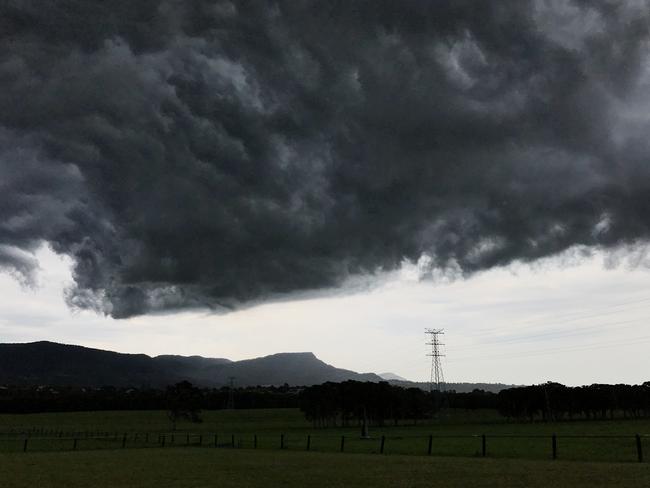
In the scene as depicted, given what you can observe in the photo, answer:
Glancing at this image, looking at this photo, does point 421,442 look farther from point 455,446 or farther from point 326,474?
point 326,474

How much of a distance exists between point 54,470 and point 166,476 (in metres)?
9.46

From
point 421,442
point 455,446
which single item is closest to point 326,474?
point 455,446

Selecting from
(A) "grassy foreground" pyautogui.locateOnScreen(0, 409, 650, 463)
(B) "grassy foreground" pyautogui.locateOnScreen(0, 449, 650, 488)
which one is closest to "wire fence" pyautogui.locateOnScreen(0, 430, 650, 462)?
(A) "grassy foreground" pyautogui.locateOnScreen(0, 409, 650, 463)

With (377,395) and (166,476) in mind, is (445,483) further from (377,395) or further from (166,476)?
(377,395)

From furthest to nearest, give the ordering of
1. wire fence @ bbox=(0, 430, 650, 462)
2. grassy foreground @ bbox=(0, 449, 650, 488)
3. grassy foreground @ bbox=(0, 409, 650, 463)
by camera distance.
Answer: grassy foreground @ bbox=(0, 409, 650, 463) → wire fence @ bbox=(0, 430, 650, 462) → grassy foreground @ bbox=(0, 449, 650, 488)

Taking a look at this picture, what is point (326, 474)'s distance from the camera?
30.8 metres

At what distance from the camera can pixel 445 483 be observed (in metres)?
26.0

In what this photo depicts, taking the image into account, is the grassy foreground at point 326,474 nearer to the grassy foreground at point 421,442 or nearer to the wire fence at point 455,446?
the wire fence at point 455,446

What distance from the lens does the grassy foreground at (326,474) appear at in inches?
1037

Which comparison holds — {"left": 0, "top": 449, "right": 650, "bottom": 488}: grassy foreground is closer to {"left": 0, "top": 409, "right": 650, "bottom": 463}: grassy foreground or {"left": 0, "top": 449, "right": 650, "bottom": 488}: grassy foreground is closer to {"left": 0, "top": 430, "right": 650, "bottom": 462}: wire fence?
{"left": 0, "top": 430, "right": 650, "bottom": 462}: wire fence

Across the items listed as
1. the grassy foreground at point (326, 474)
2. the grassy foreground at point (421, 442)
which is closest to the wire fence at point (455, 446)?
the grassy foreground at point (421, 442)

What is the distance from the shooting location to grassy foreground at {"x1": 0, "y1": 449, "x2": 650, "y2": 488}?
26.3 metres

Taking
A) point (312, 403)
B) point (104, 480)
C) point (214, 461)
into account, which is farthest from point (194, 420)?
point (104, 480)

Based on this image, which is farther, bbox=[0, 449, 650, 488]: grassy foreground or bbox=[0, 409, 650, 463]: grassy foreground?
bbox=[0, 409, 650, 463]: grassy foreground
